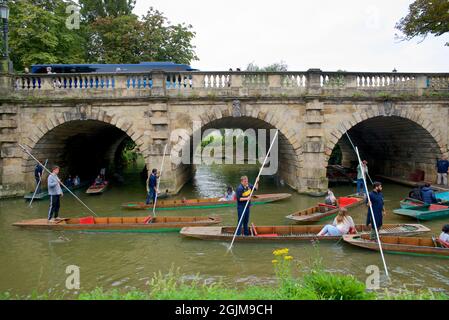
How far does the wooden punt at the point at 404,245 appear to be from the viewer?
7.71 metres

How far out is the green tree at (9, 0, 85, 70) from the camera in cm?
1786

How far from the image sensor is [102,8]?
84.6ft

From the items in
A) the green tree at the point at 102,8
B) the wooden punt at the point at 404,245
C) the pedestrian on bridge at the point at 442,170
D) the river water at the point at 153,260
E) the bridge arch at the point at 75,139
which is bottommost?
the river water at the point at 153,260

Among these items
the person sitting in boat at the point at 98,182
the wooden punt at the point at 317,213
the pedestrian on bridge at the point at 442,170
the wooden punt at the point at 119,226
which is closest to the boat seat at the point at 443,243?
the wooden punt at the point at 317,213

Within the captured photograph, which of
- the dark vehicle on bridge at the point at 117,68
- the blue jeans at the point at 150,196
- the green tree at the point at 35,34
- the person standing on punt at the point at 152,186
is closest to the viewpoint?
the person standing on punt at the point at 152,186

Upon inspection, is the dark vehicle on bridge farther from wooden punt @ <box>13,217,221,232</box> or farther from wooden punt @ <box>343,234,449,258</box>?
wooden punt @ <box>343,234,449,258</box>

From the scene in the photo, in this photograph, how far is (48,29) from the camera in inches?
749

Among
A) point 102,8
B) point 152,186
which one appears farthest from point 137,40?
point 152,186

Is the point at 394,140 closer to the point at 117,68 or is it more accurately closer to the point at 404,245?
the point at 404,245

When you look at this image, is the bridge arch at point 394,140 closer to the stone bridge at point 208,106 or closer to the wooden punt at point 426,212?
the stone bridge at point 208,106

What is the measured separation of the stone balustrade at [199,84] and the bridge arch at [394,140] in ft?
3.81

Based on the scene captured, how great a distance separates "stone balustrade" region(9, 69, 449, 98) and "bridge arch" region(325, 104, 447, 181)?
3.81 ft
